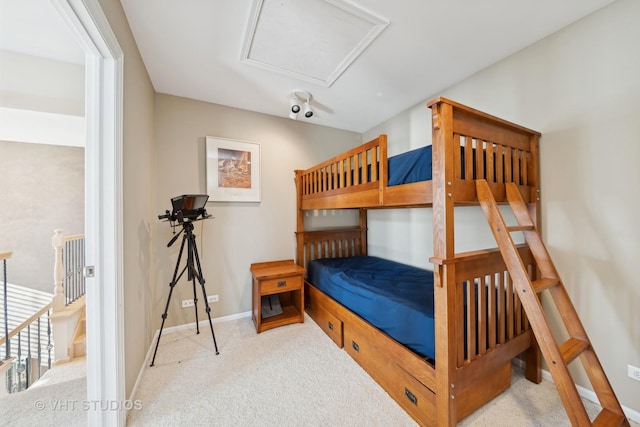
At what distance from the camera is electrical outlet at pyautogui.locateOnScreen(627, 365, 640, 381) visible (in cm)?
133

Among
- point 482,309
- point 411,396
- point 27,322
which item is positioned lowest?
point 411,396

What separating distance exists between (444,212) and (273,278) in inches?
73.0

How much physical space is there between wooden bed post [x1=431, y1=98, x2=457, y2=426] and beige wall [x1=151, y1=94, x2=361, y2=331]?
2110 mm

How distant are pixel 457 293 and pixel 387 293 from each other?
56 cm

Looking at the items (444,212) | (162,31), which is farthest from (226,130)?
(444,212)

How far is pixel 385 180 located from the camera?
1641mm

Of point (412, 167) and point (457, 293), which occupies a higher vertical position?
point (412, 167)

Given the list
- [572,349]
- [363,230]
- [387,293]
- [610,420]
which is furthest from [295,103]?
[610,420]

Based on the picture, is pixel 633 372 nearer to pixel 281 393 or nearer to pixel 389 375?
pixel 389 375

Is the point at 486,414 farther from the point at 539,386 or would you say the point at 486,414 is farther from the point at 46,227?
the point at 46,227

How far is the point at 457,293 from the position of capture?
1248 millimetres

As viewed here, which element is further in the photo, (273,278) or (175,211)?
(273,278)

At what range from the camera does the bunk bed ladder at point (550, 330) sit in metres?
1.01

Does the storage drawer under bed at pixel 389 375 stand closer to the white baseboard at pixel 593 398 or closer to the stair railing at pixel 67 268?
the white baseboard at pixel 593 398
